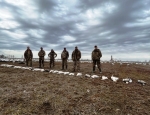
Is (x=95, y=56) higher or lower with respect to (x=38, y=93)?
higher

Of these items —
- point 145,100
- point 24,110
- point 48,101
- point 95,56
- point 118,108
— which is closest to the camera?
point 24,110

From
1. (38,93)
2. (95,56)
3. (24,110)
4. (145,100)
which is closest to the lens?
(24,110)

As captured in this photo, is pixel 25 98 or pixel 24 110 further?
pixel 25 98

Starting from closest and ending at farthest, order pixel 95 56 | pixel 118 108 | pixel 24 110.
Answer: pixel 24 110 < pixel 118 108 < pixel 95 56

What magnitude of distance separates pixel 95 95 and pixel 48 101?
7.96ft

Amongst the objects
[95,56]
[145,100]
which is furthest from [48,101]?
[95,56]

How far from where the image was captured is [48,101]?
677 cm

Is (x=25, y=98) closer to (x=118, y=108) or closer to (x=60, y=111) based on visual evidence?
(x=60, y=111)

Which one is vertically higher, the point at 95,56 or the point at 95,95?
the point at 95,56

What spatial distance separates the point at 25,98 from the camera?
7133 millimetres

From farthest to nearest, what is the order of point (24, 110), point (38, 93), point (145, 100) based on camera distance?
point (38, 93) < point (145, 100) < point (24, 110)

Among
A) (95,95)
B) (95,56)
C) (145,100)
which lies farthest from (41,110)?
(95,56)

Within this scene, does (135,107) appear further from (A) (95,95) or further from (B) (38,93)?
(B) (38,93)

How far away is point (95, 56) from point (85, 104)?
9.94 meters
